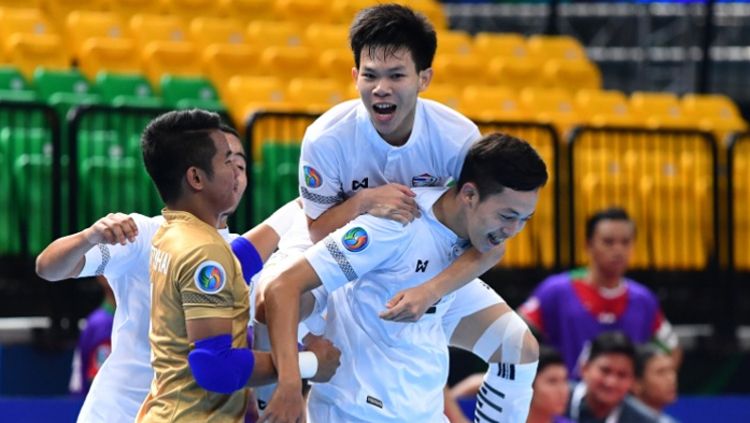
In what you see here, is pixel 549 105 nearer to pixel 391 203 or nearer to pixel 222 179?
pixel 391 203

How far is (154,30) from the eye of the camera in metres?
12.9

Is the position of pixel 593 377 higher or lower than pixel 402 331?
lower

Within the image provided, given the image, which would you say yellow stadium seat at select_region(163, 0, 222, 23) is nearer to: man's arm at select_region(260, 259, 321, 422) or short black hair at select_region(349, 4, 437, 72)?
short black hair at select_region(349, 4, 437, 72)

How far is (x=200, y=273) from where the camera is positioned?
4.75m

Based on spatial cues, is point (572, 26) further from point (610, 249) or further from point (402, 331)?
point (402, 331)

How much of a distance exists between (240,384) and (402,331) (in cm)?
85

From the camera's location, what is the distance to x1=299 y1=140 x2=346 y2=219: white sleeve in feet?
18.3

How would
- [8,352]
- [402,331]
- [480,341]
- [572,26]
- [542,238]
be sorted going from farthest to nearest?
[572,26] < [542,238] < [8,352] < [480,341] < [402,331]

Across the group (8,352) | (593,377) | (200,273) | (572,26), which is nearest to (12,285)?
(8,352)

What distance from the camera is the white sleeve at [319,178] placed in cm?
559

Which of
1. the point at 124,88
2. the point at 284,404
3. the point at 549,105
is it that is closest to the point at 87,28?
the point at 124,88

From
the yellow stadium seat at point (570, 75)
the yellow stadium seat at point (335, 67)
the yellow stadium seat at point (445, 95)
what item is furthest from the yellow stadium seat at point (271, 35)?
the yellow stadium seat at point (570, 75)

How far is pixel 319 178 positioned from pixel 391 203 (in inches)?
14.6

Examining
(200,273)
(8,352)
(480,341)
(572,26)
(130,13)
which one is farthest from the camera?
(572,26)
